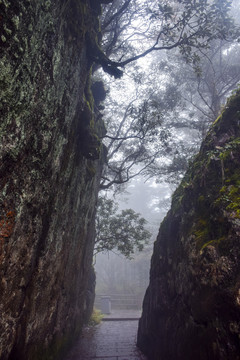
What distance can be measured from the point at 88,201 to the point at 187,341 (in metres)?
6.13

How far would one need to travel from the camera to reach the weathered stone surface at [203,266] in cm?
429

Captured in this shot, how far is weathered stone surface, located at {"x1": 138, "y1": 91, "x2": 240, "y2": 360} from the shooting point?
429 centimetres

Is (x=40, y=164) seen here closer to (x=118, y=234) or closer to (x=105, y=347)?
(x=105, y=347)

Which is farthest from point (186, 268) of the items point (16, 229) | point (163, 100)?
point (163, 100)

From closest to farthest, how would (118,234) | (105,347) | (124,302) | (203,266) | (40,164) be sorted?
(40,164) < (203,266) < (105,347) < (118,234) < (124,302)

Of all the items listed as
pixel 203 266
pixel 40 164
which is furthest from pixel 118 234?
pixel 40 164

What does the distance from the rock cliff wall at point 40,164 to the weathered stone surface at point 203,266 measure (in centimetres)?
318

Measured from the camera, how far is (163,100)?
18.3m

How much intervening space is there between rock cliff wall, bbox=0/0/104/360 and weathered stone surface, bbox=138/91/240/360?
3181mm

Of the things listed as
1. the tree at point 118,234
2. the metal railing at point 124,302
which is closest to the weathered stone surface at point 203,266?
the tree at point 118,234

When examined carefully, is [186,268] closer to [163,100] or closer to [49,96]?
[49,96]

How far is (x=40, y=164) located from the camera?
4855 mm

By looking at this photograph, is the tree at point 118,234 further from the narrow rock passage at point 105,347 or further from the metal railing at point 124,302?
the metal railing at point 124,302

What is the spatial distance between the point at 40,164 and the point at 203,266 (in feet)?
13.7
